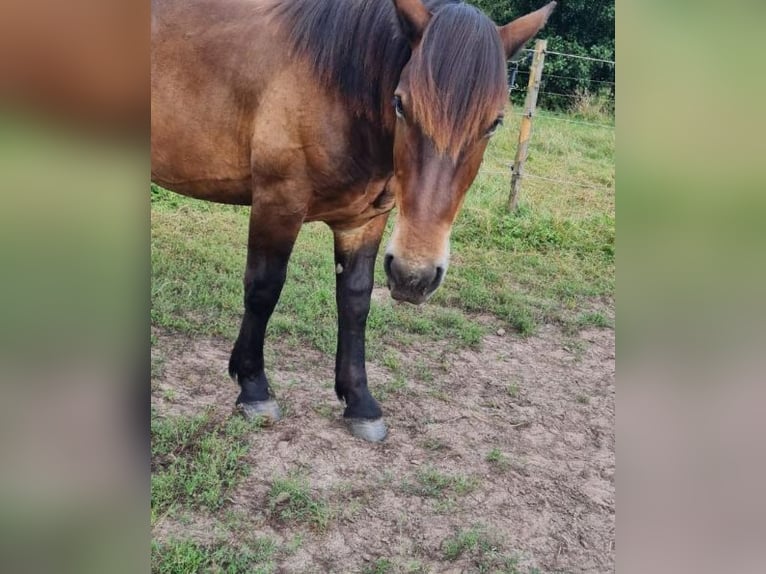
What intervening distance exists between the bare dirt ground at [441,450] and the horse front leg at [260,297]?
0.19ft

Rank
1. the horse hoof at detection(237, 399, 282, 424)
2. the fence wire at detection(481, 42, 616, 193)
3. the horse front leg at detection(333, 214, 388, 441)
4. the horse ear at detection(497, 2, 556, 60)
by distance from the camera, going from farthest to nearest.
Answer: the horse front leg at detection(333, 214, 388, 441)
the horse hoof at detection(237, 399, 282, 424)
the fence wire at detection(481, 42, 616, 193)
the horse ear at detection(497, 2, 556, 60)

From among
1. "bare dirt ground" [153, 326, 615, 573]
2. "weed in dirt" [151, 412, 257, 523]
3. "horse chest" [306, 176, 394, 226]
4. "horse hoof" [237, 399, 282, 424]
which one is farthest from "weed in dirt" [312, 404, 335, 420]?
"horse chest" [306, 176, 394, 226]

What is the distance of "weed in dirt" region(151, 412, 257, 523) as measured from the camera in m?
1.59

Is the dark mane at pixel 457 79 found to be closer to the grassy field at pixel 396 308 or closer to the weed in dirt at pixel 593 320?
the grassy field at pixel 396 308

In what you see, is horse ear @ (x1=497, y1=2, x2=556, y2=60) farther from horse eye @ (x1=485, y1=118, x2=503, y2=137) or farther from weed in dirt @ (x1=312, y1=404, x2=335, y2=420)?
weed in dirt @ (x1=312, y1=404, x2=335, y2=420)

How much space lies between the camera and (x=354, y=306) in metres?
2.10

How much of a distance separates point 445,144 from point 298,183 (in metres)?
0.59

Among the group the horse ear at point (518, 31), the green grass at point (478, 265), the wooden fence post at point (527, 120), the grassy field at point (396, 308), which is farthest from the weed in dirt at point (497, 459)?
the horse ear at point (518, 31)

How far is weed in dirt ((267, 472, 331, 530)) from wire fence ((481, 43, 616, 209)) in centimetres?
112

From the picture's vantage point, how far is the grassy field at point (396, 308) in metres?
1.60

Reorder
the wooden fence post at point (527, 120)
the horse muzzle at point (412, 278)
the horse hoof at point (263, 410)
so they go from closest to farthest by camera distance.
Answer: the horse muzzle at point (412, 278)
the wooden fence post at point (527, 120)
the horse hoof at point (263, 410)

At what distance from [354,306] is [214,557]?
910mm

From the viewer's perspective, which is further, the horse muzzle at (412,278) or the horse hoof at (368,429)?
the horse hoof at (368,429)


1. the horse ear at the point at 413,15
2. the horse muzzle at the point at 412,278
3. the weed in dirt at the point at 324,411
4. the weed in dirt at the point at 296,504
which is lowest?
the weed in dirt at the point at 296,504
